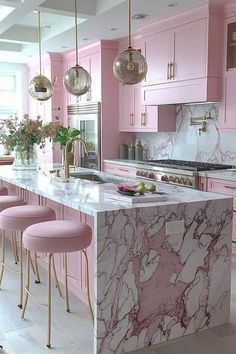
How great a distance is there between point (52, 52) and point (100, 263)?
5.58m

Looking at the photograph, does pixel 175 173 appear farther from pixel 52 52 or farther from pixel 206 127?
pixel 52 52

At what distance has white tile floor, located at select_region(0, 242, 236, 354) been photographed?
2574mm

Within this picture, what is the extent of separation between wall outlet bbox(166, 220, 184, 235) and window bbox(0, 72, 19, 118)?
6516 millimetres

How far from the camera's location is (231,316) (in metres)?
3.02

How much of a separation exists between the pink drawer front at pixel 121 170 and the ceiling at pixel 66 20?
1817mm

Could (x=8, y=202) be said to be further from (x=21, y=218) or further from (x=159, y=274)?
(x=159, y=274)

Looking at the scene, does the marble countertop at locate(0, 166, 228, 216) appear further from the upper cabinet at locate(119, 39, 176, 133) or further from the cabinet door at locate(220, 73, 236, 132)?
the upper cabinet at locate(119, 39, 176, 133)

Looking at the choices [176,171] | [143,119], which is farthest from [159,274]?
[143,119]

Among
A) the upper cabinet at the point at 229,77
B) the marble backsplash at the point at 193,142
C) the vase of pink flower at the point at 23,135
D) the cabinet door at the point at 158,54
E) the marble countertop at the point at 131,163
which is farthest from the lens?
the marble countertop at the point at 131,163

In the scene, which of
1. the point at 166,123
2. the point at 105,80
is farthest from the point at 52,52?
the point at 166,123

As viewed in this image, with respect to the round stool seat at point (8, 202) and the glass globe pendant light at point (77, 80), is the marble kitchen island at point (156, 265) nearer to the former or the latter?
the round stool seat at point (8, 202)

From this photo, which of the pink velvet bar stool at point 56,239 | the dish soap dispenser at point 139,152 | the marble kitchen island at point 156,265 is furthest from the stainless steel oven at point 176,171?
the pink velvet bar stool at point 56,239

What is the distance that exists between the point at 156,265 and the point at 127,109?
398 centimetres

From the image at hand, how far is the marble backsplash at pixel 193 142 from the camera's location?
16.4 feet
